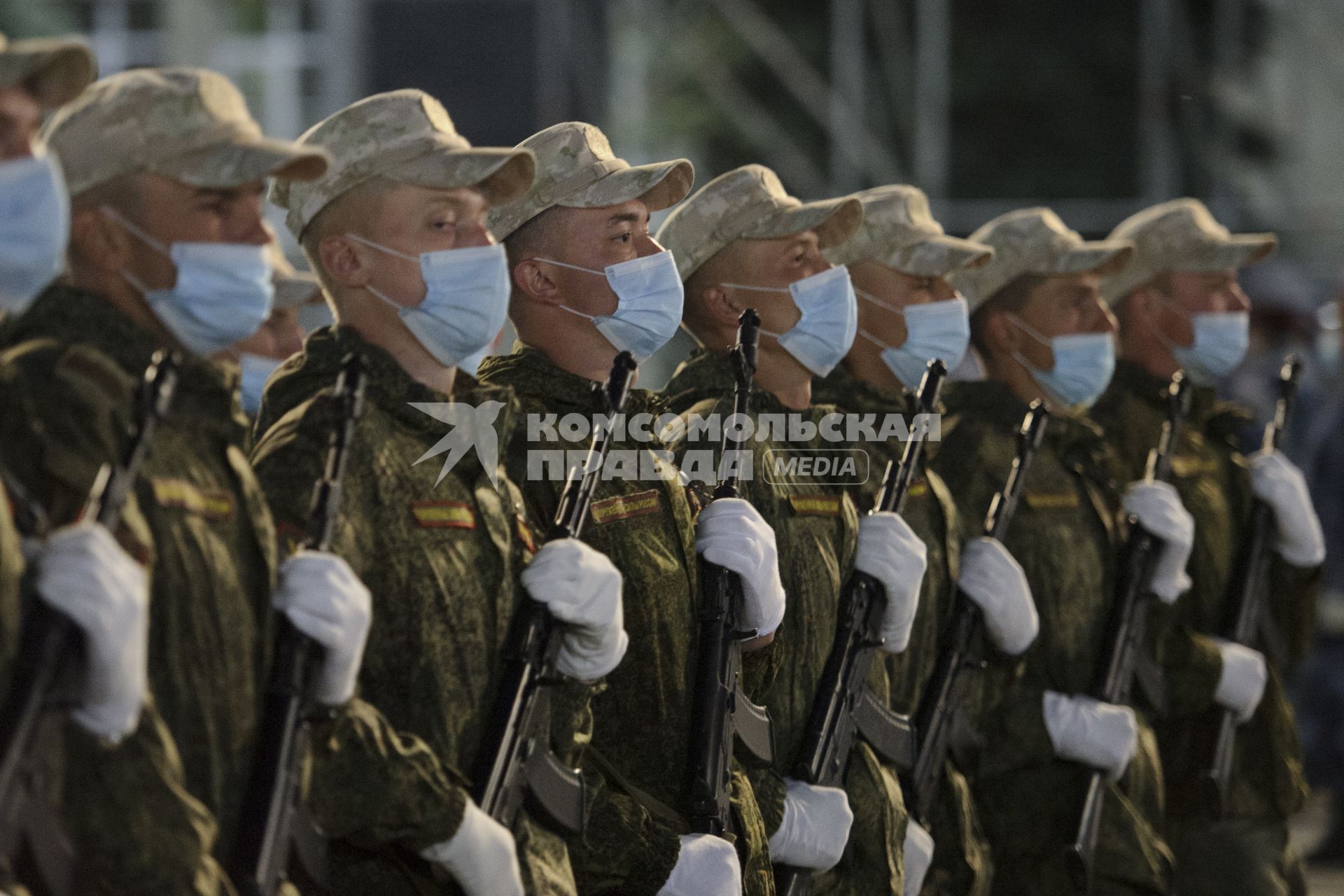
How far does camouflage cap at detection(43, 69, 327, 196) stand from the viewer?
3.59 m

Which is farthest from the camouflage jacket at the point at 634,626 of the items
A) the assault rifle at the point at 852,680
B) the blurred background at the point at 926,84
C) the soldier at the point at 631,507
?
the blurred background at the point at 926,84

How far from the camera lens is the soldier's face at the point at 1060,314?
693 centimetres

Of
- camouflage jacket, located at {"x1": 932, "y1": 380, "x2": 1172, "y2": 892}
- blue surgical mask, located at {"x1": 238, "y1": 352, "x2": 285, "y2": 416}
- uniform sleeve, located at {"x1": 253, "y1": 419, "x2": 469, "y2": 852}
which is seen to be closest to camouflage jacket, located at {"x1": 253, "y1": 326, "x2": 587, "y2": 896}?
uniform sleeve, located at {"x1": 253, "y1": 419, "x2": 469, "y2": 852}

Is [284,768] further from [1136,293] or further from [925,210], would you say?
[1136,293]

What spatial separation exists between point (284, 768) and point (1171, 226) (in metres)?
4.86

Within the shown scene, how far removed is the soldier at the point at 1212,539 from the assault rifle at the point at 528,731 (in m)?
3.41

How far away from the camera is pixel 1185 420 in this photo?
7488 mm

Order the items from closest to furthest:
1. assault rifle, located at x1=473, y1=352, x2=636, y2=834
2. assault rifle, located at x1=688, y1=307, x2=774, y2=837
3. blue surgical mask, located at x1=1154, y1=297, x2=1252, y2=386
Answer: assault rifle, located at x1=473, y1=352, x2=636, y2=834 → assault rifle, located at x1=688, y1=307, x2=774, y2=837 → blue surgical mask, located at x1=1154, y1=297, x2=1252, y2=386

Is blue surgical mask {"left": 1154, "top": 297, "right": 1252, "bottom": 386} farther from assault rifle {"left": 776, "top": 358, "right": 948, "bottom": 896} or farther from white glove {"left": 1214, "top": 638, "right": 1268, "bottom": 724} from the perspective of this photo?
assault rifle {"left": 776, "top": 358, "right": 948, "bottom": 896}

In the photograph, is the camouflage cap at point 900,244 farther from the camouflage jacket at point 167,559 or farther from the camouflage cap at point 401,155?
the camouflage jacket at point 167,559

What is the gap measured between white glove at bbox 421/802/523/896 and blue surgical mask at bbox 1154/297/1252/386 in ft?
13.9

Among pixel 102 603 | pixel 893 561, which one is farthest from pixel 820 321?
pixel 102 603

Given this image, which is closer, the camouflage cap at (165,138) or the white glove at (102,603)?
the white glove at (102,603)

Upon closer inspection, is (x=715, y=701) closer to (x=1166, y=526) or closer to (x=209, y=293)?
(x=209, y=293)
